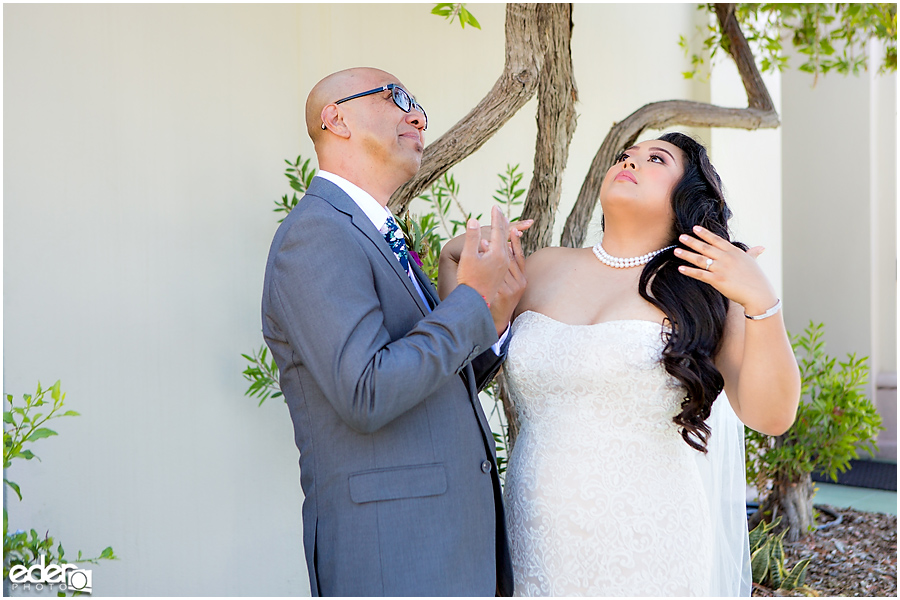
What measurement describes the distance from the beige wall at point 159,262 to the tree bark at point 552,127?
4.00 ft

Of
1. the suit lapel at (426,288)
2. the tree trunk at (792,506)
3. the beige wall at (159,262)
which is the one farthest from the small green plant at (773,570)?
the suit lapel at (426,288)

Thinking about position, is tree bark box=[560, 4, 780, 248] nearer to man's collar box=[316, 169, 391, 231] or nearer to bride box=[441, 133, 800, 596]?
bride box=[441, 133, 800, 596]

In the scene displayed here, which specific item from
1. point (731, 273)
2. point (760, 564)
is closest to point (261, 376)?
point (731, 273)

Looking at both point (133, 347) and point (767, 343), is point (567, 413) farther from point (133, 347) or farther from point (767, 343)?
point (133, 347)

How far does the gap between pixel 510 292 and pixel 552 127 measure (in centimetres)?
139

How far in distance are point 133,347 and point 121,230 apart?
50 centimetres

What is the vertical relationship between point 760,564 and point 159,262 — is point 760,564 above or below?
below

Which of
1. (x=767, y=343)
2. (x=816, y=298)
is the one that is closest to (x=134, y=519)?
(x=767, y=343)

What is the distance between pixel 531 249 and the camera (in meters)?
3.51

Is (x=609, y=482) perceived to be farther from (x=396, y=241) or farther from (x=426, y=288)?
(x=396, y=241)

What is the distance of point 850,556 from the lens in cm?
518

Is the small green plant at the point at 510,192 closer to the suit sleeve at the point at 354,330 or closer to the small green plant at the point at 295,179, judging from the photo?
the small green plant at the point at 295,179

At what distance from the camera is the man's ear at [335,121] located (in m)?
2.10

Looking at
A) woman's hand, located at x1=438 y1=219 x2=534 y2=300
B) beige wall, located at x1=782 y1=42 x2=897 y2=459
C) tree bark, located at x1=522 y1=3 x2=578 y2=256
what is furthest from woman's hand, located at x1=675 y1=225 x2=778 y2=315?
beige wall, located at x1=782 y1=42 x2=897 y2=459
